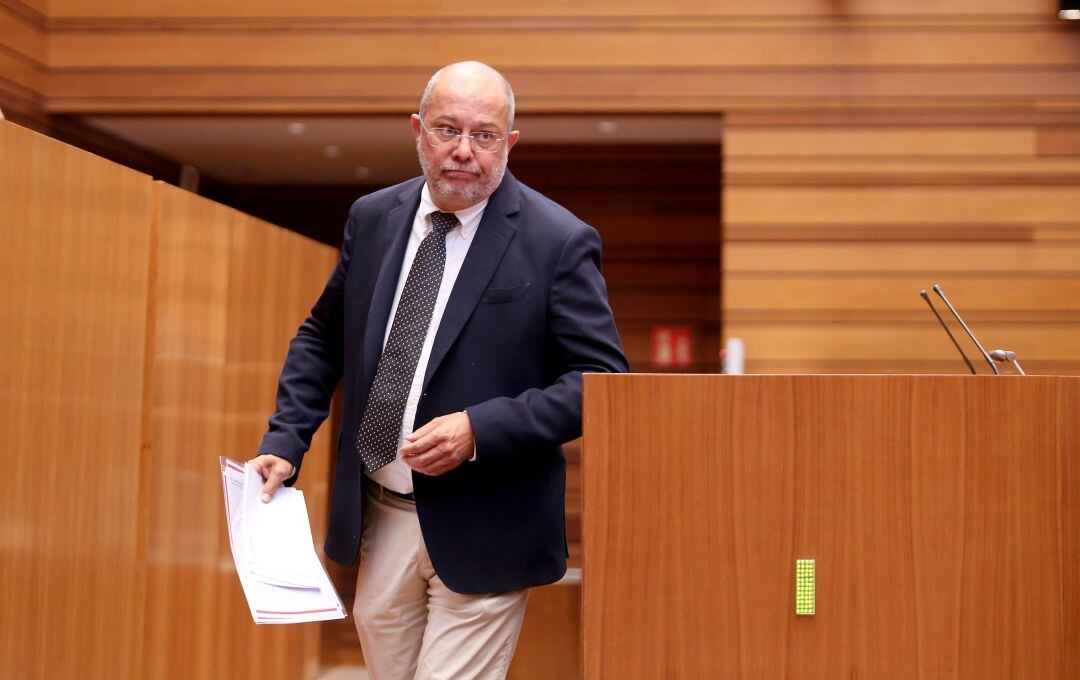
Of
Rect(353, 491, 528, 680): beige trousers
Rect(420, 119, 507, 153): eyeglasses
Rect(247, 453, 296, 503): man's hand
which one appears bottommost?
Rect(353, 491, 528, 680): beige trousers

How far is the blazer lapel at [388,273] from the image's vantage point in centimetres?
173

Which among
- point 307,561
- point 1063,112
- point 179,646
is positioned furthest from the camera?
point 1063,112

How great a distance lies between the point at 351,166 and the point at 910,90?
319cm

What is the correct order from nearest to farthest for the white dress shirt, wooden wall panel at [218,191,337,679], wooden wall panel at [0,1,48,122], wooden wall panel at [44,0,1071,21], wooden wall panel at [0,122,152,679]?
1. the white dress shirt
2. wooden wall panel at [0,122,152,679]
3. wooden wall panel at [218,191,337,679]
4. wooden wall panel at [0,1,48,122]
5. wooden wall panel at [44,0,1071,21]

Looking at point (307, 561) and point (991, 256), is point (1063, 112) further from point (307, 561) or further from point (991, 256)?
point (307, 561)

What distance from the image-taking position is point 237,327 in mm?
3256

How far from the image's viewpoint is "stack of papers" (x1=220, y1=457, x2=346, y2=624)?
61.2 inches

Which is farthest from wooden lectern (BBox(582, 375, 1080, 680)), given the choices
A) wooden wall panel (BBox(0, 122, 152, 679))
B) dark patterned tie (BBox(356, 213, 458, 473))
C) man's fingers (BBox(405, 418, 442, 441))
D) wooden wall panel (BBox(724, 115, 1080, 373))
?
wooden wall panel (BBox(724, 115, 1080, 373))

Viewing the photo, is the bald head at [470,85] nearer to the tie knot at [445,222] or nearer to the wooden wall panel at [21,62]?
→ the tie knot at [445,222]

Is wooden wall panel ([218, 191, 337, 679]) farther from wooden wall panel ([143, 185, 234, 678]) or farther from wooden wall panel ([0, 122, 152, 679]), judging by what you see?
wooden wall panel ([0, 122, 152, 679])

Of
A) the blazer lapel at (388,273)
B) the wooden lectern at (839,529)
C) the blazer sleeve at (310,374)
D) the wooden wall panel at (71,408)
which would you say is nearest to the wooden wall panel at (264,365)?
the wooden wall panel at (71,408)

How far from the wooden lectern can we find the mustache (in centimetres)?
43

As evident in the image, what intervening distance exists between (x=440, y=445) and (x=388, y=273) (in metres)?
0.35

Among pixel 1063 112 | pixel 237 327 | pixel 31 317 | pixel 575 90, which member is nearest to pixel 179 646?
pixel 237 327
